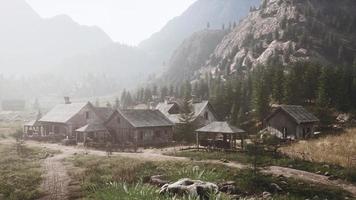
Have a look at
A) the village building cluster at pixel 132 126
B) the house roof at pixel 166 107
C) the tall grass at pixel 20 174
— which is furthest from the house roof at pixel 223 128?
the house roof at pixel 166 107

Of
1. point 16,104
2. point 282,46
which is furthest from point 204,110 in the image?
point 16,104

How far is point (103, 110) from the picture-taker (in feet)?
216

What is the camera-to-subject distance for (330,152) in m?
39.8

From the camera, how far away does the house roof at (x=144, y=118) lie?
54125 mm

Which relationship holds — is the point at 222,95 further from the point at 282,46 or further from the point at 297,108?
the point at 282,46

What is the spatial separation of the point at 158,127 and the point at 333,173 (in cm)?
3065

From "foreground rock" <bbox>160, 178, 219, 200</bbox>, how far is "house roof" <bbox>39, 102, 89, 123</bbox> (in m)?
51.5

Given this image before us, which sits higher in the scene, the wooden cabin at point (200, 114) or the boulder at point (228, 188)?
the wooden cabin at point (200, 114)

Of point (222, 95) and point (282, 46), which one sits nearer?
point (222, 95)

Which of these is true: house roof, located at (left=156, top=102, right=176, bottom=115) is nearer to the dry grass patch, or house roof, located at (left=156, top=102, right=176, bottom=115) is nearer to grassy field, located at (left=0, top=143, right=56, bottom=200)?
the dry grass patch

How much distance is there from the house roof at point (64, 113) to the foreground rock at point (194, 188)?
51.5m

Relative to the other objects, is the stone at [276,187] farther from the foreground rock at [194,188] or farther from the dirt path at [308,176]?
the foreground rock at [194,188]

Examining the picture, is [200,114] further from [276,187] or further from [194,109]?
[276,187]

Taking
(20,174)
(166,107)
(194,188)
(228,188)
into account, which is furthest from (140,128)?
(194,188)
